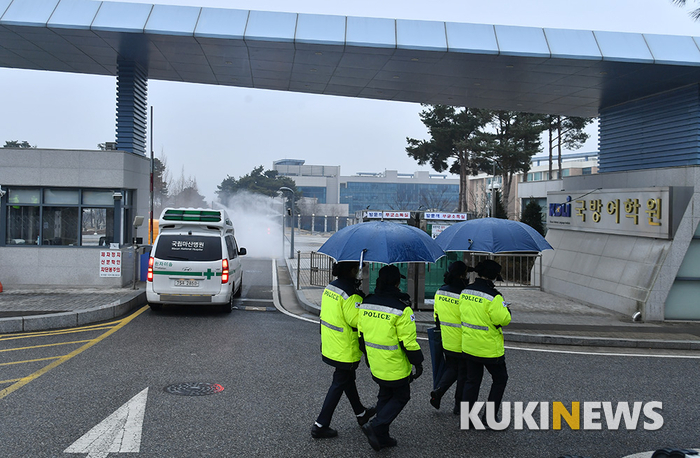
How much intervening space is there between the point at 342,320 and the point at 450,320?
154 centimetres

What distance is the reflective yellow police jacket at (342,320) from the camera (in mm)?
5242

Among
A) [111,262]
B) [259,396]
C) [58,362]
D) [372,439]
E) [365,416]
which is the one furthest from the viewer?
[111,262]

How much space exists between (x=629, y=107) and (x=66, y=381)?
50.2 ft

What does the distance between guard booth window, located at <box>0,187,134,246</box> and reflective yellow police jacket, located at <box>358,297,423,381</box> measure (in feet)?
40.1

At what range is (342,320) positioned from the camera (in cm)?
527

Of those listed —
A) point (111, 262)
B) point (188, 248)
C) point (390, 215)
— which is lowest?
point (111, 262)

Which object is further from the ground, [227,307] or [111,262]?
[111,262]

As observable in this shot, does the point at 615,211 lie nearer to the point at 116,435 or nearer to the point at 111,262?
the point at 116,435

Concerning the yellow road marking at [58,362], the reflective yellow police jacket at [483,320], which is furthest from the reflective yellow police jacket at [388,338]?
the yellow road marking at [58,362]

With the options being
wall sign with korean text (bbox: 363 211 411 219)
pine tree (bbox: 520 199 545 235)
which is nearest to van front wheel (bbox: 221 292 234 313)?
wall sign with korean text (bbox: 363 211 411 219)

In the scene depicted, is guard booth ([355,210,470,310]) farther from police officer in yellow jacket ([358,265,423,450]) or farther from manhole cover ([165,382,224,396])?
police officer in yellow jacket ([358,265,423,450])

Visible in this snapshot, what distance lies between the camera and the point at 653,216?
12828 millimetres

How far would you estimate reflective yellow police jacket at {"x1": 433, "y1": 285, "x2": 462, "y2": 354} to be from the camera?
6.17 meters

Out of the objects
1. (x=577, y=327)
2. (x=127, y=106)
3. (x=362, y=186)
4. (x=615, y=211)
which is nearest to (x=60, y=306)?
(x=127, y=106)
